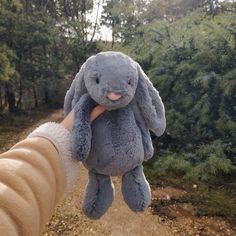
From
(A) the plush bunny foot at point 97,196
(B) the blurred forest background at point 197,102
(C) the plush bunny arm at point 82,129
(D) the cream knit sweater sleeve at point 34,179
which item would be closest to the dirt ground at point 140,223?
(B) the blurred forest background at point 197,102

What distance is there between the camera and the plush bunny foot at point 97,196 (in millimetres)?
1488

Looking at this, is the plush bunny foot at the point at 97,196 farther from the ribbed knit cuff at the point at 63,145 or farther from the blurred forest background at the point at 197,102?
the blurred forest background at the point at 197,102

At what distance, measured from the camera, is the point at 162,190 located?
598 centimetres

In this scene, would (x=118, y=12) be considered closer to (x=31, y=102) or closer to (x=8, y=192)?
(x=31, y=102)

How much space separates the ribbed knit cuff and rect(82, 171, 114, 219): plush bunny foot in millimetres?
350

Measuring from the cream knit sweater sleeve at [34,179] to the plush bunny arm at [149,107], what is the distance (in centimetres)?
35

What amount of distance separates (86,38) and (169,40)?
9.95 meters

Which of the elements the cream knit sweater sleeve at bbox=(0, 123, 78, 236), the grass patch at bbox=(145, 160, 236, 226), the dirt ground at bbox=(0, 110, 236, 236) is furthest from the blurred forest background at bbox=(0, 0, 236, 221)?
the cream knit sweater sleeve at bbox=(0, 123, 78, 236)

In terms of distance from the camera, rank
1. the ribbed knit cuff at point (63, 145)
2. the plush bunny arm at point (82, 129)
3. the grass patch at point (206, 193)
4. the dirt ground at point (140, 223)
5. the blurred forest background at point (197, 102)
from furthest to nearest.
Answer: the blurred forest background at point (197, 102) < the grass patch at point (206, 193) < the dirt ground at point (140, 223) < the plush bunny arm at point (82, 129) < the ribbed knit cuff at point (63, 145)

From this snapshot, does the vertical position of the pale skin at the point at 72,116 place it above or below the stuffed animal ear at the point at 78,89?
below

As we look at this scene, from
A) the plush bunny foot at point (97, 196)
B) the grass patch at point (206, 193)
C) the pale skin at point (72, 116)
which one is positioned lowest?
the grass patch at point (206, 193)

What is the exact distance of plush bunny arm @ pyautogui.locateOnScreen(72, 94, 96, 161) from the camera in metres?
1.19

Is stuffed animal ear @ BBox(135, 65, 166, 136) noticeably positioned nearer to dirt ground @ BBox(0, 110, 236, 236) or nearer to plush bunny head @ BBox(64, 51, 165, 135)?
plush bunny head @ BBox(64, 51, 165, 135)

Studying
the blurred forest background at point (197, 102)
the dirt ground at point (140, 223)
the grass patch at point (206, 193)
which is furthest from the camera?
the blurred forest background at point (197, 102)
